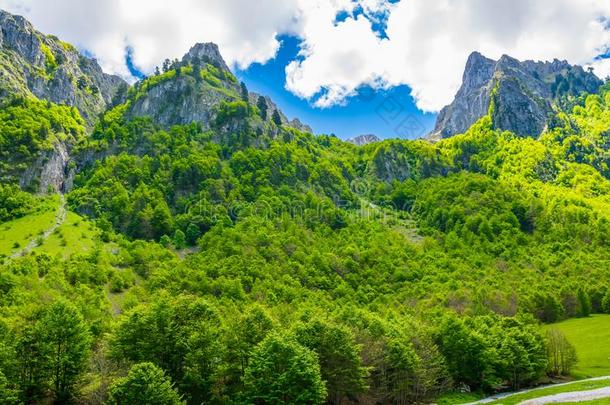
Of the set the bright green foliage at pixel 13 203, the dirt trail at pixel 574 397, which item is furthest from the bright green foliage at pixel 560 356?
the bright green foliage at pixel 13 203

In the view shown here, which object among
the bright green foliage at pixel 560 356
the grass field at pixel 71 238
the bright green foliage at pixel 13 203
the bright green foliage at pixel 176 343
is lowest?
the bright green foliage at pixel 560 356

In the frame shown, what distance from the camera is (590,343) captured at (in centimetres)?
11612

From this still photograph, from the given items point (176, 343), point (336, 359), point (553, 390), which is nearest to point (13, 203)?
point (176, 343)

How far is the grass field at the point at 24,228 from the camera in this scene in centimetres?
15738

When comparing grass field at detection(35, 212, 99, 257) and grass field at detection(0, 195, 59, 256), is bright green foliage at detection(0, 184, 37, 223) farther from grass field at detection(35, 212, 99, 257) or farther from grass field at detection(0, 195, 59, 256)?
grass field at detection(35, 212, 99, 257)

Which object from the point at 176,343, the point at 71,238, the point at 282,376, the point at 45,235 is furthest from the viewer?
the point at 71,238

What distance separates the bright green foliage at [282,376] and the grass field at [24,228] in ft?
391

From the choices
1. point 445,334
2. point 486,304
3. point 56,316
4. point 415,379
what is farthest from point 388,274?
point 56,316

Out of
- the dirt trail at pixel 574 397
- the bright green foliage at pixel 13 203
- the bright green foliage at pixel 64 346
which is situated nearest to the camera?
the dirt trail at pixel 574 397

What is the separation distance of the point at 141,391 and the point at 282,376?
17043 millimetres

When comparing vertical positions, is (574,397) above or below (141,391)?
below

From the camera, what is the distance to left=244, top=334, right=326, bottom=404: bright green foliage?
6250 cm

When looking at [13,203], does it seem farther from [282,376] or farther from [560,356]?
[560,356]

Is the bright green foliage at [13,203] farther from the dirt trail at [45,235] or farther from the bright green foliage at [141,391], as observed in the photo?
the bright green foliage at [141,391]
